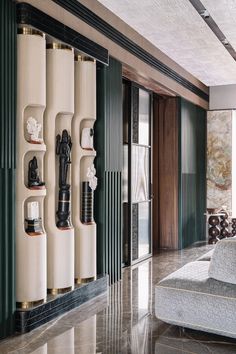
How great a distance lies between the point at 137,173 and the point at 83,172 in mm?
2378

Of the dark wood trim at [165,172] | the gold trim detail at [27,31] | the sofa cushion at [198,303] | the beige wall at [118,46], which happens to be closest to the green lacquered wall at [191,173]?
the dark wood trim at [165,172]

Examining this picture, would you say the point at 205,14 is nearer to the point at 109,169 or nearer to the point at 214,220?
the point at 109,169

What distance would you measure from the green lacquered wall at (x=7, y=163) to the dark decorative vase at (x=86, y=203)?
4.09 feet

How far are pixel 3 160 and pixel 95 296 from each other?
6.92 ft

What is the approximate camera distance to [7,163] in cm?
391

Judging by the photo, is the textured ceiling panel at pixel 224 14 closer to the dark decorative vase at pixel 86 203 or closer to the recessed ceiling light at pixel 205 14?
the recessed ceiling light at pixel 205 14

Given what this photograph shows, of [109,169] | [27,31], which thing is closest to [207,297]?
[109,169]

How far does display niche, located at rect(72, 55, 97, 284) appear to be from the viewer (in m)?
5.07

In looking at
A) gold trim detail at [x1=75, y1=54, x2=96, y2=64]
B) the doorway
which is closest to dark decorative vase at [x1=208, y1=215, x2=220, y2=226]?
the doorway

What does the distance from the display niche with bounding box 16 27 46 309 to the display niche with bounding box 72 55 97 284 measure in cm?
75

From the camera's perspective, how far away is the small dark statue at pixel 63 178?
470 cm

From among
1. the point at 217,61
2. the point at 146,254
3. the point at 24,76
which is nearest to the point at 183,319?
the point at 24,76

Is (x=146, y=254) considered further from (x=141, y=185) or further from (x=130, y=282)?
(x=130, y=282)

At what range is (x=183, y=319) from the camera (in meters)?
4.03
